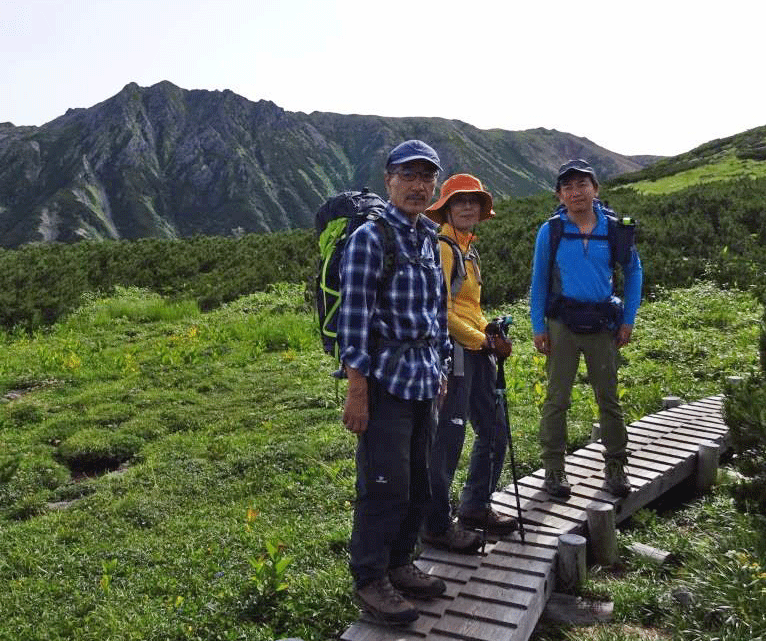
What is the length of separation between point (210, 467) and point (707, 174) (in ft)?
116

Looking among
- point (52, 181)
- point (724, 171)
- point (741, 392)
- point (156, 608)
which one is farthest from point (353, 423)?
point (52, 181)

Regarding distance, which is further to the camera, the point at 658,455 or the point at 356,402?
the point at 658,455

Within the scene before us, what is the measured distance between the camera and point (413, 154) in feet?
11.7

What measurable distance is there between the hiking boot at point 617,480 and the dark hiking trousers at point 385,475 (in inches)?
97.4

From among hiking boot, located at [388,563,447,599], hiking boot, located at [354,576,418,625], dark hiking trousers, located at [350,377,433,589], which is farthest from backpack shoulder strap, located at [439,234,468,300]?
hiking boot, located at [354,576,418,625]

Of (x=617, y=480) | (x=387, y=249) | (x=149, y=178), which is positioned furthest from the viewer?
(x=149, y=178)

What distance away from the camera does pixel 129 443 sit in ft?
30.2

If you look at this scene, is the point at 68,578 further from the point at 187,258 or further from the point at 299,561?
the point at 187,258

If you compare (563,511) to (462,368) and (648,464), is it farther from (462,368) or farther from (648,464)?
(462,368)

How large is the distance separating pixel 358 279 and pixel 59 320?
54.0 ft

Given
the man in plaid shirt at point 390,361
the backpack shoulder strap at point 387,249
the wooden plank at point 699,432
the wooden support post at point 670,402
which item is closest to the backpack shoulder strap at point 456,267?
the man in plaid shirt at point 390,361

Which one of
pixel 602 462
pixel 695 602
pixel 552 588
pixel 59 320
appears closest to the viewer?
pixel 695 602

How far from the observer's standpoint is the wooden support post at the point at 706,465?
6414 millimetres

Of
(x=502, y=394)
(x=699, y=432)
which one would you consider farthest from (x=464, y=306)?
(x=699, y=432)
